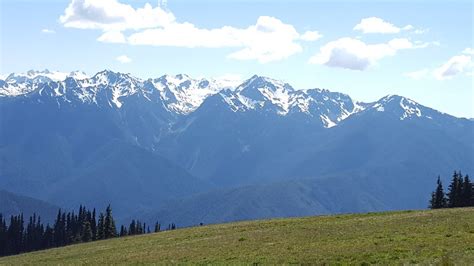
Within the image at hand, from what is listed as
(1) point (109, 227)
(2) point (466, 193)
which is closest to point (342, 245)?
(2) point (466, 193)

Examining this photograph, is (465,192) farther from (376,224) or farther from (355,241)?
(355,241)

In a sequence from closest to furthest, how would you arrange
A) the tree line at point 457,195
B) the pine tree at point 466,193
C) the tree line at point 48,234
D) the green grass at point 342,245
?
the green grass at point 342,245 < the pine tree at point 466,193 < the tree line at point 457,195 < the tree line at point 48,234

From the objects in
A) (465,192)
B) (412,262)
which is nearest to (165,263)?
(412,262)

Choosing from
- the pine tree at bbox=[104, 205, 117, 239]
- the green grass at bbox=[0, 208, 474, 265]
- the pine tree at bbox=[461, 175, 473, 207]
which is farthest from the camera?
the pine tree at bbox=[104, 205, 117, 239]

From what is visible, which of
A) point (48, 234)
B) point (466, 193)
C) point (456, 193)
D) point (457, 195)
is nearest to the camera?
point (466, 193)

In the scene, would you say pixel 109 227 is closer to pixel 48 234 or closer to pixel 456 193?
pixel 48 234

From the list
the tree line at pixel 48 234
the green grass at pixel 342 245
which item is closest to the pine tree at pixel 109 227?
the tree line at pixel 48 234

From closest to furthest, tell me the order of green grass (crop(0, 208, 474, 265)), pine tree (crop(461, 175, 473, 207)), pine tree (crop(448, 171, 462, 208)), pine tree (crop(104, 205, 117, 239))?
1. green grass (crop(0, 208, 474, 265))
2. pine tree (crop(461, 175, 473, 207))
3. pine tree (crop(448, 171, 462, 208))
4. pine tree (crop(104, 205, 117, 239))

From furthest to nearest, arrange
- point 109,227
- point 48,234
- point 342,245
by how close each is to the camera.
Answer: point 48,234 < point 109,227 < point 342,245

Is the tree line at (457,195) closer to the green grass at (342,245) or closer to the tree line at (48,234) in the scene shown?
the green grass at (342,245)

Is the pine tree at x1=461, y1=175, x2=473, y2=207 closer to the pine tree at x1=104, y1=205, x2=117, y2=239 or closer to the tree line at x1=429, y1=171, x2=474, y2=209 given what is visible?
the tree line at x1=429, y1=171, x2=474, y2=209

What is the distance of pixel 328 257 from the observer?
38.9m

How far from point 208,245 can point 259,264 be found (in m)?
17.2

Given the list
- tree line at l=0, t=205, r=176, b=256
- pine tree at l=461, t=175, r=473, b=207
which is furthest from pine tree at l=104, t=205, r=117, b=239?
pine tree at l=461, t=175, r=473, b=207
